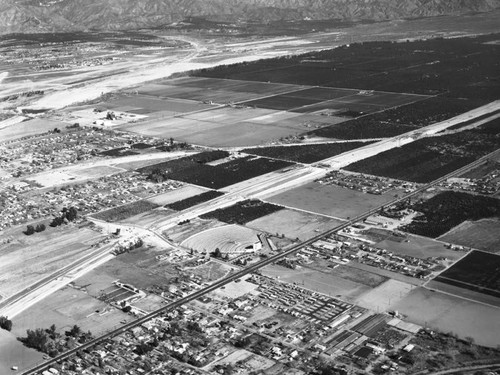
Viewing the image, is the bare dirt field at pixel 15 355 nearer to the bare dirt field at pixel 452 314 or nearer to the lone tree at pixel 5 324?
the lone tree at pixel 5 324

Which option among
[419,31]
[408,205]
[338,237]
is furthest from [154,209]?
[419,31]

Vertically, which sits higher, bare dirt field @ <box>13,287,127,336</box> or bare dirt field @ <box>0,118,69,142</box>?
bare dirt field @ <box>0,118,69,142</box>

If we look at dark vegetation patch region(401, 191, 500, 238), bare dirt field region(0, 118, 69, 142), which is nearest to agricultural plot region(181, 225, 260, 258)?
dark vegetation patch region(401, 191, 500, 238)

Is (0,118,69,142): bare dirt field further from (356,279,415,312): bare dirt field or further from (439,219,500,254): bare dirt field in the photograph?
(356,279,415,312): bare dirt field

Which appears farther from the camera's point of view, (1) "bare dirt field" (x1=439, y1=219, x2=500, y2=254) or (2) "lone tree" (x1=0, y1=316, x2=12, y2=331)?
(1) "bare dirt field" (x1=439, y1=219, x2=500, y2=254)

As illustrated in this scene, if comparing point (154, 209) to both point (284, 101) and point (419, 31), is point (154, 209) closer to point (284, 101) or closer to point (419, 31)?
point (284, 101)

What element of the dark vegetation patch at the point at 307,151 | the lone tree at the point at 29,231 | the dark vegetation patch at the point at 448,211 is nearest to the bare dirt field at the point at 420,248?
the dark vegetation patch at the point at 448,211
